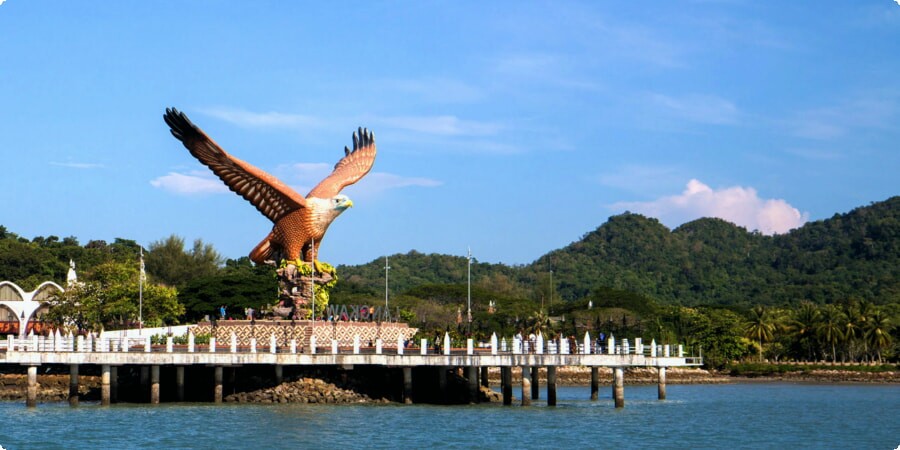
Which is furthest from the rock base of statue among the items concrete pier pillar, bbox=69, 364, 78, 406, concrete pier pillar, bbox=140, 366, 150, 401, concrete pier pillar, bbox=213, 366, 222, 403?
concrete pier pillar, bbox=69, 364, 78, 406

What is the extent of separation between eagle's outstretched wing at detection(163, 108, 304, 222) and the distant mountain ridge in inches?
2625

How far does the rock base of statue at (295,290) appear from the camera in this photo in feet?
188

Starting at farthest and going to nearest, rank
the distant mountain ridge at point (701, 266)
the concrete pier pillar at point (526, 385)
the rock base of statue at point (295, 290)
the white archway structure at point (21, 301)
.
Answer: the distant mountain ridge at point (701, 266) < the white archway structure at point (21, 301) < the rock base of statue at point (295, 290) < the concrete pier pillar at point (526, 385)

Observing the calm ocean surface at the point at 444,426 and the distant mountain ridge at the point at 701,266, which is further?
the distant mountain ridge at the point at 701,266

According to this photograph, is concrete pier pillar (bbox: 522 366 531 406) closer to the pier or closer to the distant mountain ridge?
the pier

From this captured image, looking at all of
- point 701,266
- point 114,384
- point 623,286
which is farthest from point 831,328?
point 701,266

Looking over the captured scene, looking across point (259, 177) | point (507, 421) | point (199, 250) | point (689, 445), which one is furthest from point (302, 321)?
point (199, 250)

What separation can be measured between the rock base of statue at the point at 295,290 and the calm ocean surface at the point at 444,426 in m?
8.51

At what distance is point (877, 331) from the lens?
9706 cm

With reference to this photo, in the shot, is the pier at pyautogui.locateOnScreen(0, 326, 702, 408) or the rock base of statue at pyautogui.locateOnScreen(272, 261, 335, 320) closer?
the pier at pyautogui.locateOnScreen(0, 326, 702, 408)

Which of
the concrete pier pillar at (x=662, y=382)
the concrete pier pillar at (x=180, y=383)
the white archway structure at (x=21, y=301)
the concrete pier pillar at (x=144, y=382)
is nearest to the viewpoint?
the concrete pier pillar at (x=180, y=383)

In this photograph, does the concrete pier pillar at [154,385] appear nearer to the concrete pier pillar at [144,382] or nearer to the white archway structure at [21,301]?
the concrete pier pillar at [144,382]

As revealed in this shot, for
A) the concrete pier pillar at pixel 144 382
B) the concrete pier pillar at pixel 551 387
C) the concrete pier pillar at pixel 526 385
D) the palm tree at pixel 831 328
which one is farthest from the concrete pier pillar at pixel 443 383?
the palm tree at pixel 831 328

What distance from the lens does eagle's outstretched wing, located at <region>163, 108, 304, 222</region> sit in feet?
177
